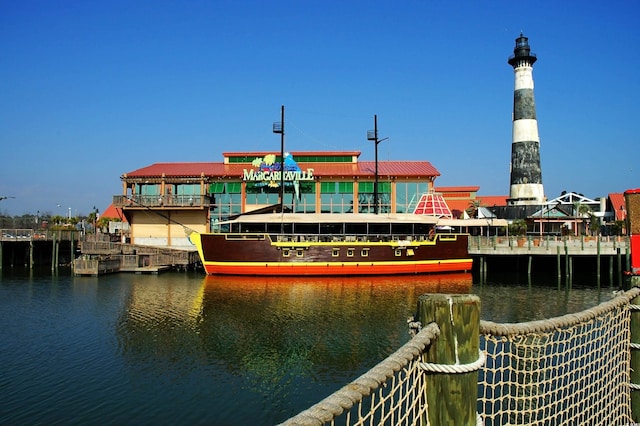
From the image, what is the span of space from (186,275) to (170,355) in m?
22.4

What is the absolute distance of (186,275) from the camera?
37.9 meters

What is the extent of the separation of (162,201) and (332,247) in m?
18.5

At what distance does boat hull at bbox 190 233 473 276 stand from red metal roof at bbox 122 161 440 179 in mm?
10649

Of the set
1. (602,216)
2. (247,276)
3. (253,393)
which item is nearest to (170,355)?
(253,393)

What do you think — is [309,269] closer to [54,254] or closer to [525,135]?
[54,254]

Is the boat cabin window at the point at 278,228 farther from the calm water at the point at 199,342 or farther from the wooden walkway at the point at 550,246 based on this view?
the wooden walkway at the point at 550,246

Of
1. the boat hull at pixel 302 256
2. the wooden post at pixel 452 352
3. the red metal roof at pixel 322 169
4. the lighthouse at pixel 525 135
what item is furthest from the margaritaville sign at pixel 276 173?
the wooden post at pixel 452 352

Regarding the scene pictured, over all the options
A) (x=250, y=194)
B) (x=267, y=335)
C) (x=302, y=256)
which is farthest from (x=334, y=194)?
(x=267, y=335)

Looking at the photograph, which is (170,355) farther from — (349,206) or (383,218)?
(349,206)

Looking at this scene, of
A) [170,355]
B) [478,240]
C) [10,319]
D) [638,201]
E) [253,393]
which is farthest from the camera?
[478,240]

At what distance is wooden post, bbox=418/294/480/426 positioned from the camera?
114 inches

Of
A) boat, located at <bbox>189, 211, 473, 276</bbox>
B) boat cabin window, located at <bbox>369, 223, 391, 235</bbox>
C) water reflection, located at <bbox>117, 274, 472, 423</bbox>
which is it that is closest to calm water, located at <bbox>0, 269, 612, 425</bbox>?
water reflection, located at <bbox>117, 274, 472, 423</bbox>

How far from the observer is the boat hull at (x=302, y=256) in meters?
35.9

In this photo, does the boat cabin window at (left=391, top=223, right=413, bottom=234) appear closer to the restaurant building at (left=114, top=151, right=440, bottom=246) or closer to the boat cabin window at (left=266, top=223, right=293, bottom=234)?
the restaurant building at (left=114, top=151, right=440, bottom=246)
